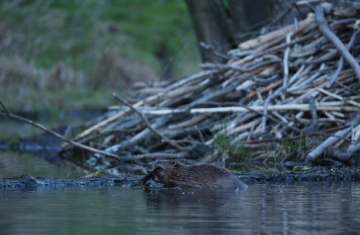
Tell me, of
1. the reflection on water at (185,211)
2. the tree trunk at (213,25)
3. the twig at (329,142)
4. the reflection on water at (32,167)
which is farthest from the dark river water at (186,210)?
the tree trunk at (213,25)

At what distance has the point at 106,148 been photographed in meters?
10.6

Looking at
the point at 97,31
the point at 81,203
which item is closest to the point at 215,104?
the point at 81,203

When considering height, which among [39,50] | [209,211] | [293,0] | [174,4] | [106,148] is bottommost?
[209,211]

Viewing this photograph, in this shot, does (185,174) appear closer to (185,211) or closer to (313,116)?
(185,211)

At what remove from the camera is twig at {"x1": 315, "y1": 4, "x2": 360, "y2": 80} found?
9.77m

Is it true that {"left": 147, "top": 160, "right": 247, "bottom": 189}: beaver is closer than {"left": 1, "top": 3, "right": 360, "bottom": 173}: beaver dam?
Yes

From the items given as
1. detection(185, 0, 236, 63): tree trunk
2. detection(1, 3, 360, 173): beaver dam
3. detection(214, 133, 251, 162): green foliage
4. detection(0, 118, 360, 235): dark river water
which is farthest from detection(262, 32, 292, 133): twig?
detection(0, 118, 360, 235): dark river water

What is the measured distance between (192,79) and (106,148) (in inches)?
58.8

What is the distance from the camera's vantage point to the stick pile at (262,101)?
9.72 meters

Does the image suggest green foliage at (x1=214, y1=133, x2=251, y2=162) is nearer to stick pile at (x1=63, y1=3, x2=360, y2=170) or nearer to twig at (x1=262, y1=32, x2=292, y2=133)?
stick pile at (x1=63, y1=3, x2=360, y2=170)

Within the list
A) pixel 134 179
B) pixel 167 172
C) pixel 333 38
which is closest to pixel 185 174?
pixel 167 172

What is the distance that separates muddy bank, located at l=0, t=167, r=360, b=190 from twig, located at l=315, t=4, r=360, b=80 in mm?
2437

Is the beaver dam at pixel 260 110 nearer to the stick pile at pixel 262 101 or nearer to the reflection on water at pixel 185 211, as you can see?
the stick pile at pixel 262 101

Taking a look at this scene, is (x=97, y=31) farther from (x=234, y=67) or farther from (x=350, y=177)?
(x=350, y=177)
